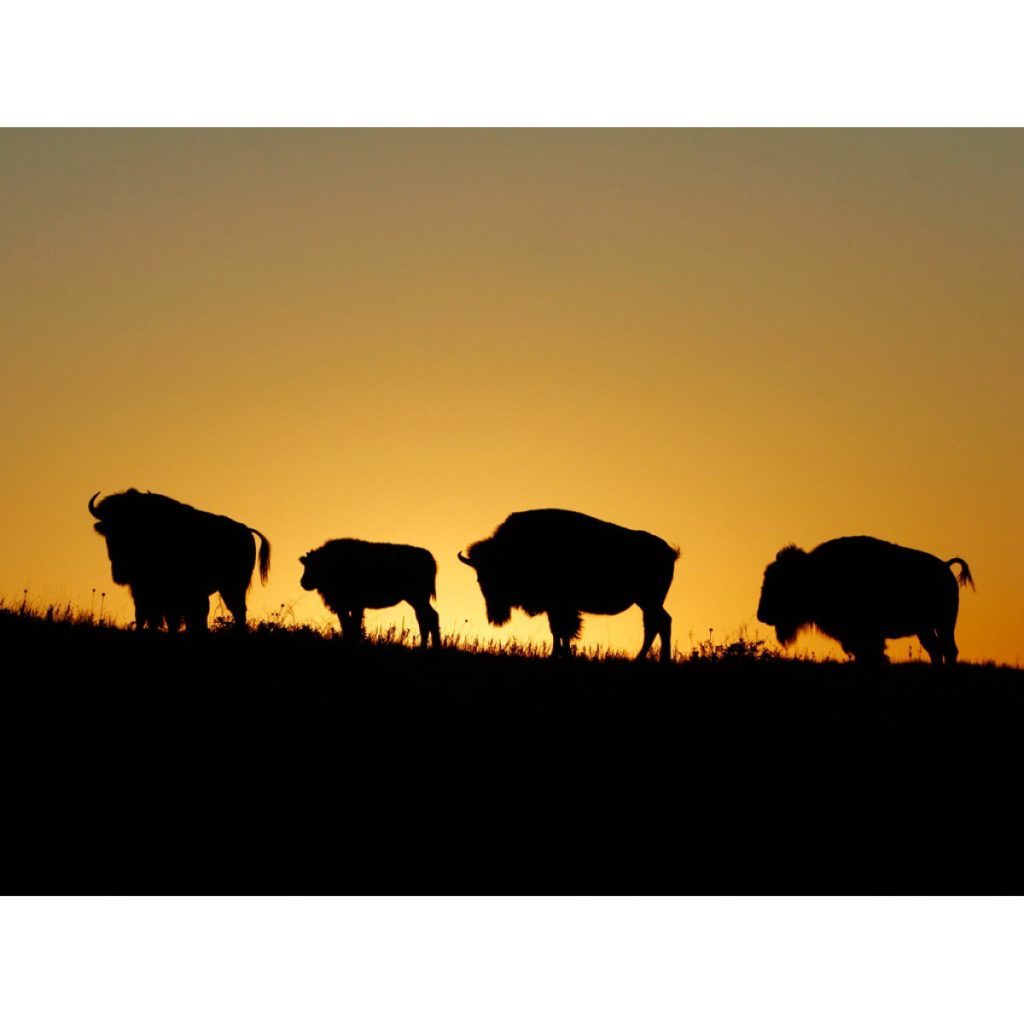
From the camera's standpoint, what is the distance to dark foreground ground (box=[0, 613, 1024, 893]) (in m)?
6.28

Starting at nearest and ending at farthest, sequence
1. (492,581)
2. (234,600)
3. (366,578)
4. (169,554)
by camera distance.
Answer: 1. (169,554)
2. (234,600)
3. (492,581)
4. (366,578)

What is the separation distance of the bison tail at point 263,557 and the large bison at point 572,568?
2305 millimetres

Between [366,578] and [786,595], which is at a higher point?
[366,578]

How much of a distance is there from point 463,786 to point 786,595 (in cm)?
1022

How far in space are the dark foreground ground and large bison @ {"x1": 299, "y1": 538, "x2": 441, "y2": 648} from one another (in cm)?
964

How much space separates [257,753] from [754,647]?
21.9 ft

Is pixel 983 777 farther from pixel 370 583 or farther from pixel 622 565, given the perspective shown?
pixel 370 583

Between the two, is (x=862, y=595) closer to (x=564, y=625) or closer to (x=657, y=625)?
(x=657, y=625)

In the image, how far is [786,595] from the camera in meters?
16.5

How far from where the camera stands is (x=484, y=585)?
16.4 m

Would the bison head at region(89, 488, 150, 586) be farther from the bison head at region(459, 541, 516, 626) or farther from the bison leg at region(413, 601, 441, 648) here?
the bison leg at region(413, 601, 441, 648)

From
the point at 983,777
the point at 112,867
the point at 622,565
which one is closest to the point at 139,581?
the point at 622,565

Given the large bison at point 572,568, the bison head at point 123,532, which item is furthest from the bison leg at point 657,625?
the bison head at point 123,532

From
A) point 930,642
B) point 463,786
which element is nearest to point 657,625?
point 930,642
